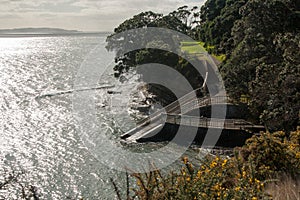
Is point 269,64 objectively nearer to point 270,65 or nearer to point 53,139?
point 270,65

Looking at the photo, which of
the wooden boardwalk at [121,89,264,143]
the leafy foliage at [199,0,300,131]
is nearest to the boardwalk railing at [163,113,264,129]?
the wooden boardwalk at [121,89,264,143]

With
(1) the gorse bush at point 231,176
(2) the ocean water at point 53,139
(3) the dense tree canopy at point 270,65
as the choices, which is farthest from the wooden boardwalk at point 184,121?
(1) the gorse bush at point 231,176

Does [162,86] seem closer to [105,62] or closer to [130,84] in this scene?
[130,84]

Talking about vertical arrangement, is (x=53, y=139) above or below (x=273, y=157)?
below

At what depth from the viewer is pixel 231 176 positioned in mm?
6328

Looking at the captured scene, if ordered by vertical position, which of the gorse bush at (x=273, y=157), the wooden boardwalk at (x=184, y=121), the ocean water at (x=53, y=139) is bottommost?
the ocean water at (x=53, y=139)

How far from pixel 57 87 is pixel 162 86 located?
13231 mm

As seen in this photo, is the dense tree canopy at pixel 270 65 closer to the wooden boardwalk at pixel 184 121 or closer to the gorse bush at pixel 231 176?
the wooden boardwalk at pixel 184 121

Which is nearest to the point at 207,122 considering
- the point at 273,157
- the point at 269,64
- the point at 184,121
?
the point at 184,121

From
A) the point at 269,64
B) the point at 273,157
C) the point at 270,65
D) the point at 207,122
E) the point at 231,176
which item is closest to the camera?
the point at 231,176

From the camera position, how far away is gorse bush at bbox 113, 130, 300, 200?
13.9 feet

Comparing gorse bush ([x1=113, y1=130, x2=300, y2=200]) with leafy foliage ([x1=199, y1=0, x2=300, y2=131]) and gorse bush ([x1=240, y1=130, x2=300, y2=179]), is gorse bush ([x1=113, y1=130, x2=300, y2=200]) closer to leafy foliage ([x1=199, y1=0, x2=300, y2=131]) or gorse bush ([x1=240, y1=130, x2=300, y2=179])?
gorse bush ([x1=240, y1=130, x2=300, y2=179])

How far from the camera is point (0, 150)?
19484 millimetres

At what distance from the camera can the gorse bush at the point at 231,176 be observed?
424 centimetres
